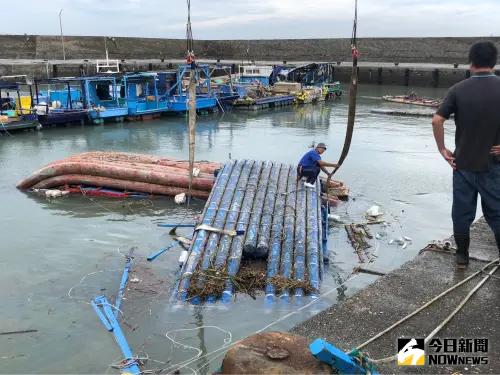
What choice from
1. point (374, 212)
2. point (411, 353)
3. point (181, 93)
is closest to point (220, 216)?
point (374, 212)

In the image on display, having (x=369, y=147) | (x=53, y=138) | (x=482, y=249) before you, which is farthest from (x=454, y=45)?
(x=482, y=249)

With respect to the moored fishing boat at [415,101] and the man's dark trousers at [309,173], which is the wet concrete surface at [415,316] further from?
the moored fishing boat at [415,101]

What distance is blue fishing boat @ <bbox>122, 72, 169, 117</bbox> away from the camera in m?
29.4

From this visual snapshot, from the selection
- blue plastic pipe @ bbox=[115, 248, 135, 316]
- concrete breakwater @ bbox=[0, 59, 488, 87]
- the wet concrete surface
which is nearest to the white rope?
the wet concrete surface

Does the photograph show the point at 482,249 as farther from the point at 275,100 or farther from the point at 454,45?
the point at 454,45

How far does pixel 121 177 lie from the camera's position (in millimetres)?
12539

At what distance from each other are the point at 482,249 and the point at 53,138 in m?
22.5

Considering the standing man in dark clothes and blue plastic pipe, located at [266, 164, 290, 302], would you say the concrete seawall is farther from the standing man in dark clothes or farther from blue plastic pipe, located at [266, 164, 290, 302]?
the standing man in dark clothes

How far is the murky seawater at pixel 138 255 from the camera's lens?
5.95m

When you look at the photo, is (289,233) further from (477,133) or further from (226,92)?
(226,92)

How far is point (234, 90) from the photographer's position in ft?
122

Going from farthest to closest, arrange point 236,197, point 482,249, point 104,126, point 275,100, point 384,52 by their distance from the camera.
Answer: point 384,52 < point 275,100 < point 104,126 < point 236,197 < point 482,249

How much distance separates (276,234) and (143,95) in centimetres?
2555

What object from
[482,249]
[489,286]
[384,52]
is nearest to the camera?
[489,286]
